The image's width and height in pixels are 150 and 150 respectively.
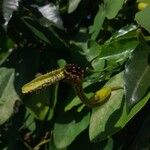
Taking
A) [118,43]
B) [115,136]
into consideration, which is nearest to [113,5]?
[118,43]

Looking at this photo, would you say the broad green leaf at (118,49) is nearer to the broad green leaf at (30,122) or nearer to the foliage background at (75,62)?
the foliage background at (75,62)

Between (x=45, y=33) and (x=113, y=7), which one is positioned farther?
(x=45, y=33)

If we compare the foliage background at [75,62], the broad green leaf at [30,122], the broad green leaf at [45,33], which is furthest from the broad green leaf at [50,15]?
the broad green leaf at [30,122]

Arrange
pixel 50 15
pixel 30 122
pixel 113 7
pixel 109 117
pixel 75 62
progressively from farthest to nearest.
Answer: pixel 30 122, pixel 75 62, pixel 50 15, pixel 113 7, pixel 109 117

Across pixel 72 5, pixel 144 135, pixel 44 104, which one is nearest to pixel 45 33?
pixel 72 5

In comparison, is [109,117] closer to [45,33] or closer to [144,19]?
[144,19]

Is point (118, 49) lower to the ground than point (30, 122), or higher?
higher

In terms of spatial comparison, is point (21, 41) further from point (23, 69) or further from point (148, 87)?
point (148, 87)
